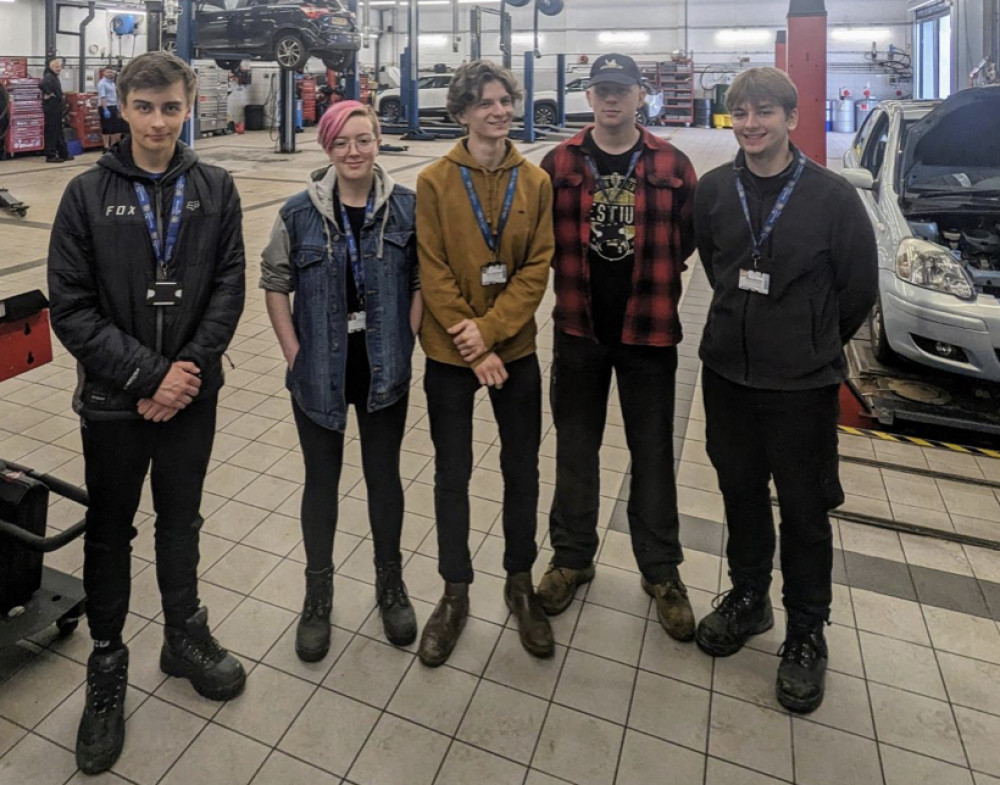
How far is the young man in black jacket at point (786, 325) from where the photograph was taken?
1870mm

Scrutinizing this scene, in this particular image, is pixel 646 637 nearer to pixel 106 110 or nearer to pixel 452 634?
pixel 452 634

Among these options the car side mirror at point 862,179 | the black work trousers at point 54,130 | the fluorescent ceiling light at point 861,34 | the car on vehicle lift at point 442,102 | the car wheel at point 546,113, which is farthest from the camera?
the fluorescent ceiling light at point 861,34

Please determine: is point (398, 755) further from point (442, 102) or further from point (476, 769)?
point (442, 102)

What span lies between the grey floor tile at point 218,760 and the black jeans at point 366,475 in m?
0.51

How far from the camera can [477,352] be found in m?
2.00

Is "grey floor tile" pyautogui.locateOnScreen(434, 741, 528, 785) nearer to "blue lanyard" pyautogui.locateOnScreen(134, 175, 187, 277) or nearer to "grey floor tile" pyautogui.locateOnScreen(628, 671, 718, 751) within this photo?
"grey floor tile" pyautogui.locateOnScreen(628, 671, 718, 751)

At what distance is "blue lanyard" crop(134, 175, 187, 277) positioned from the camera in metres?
1.73

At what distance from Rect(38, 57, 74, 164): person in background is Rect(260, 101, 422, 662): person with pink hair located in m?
13.3

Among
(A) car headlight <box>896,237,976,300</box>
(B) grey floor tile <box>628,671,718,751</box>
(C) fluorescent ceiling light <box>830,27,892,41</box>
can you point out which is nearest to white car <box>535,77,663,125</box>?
(C) fluorescent ceiling light <box>830,27,892,41</box>

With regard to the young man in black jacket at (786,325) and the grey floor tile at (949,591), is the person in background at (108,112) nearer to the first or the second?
the young man in black jacket at (786,325)

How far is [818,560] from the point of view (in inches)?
80.2

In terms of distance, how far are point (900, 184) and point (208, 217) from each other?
4.34 metres

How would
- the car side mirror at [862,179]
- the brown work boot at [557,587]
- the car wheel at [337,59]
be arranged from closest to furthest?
the brown work boot at [557,587]
the car side mirror at [862,179]
the car wheel at [337,59]

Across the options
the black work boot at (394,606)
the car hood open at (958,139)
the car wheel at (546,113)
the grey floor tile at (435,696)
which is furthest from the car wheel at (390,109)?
the grey floor tile at (435,696)
